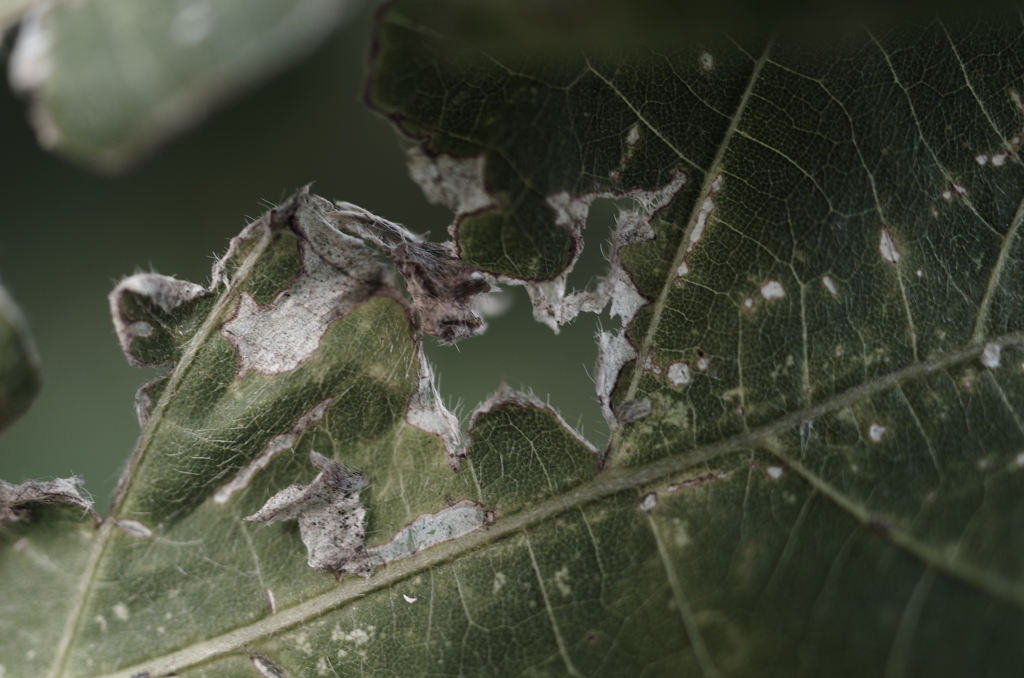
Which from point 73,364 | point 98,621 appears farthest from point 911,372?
point 73,364

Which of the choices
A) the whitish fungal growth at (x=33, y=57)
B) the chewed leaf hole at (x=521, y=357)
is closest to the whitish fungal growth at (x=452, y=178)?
the whitish fungal growth at (x=33, y=57)

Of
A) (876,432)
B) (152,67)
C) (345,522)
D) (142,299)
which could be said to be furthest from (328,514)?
(876,432)

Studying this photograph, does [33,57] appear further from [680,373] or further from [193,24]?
[680,373]

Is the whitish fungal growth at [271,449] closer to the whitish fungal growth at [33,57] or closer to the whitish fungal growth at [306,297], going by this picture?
the whitish fungal growth at [306,297]

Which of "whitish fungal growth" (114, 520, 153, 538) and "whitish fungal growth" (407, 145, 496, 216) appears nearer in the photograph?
"whitish fungal growth" (407, 145, 496, 216)

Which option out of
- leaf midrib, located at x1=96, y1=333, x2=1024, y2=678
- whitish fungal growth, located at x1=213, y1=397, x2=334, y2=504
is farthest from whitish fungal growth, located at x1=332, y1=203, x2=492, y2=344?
leaf midrib, located at x1=96, y1=333, x2=1024, y2=678

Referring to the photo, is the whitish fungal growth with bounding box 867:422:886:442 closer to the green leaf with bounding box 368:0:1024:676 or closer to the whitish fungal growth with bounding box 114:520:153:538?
the green leaf with bounding box 368:0:1024:676
